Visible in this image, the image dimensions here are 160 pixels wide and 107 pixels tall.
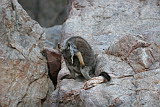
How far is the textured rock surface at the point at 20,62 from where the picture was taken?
12555 millimetres

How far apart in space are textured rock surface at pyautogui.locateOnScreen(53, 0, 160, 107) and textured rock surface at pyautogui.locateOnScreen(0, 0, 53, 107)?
77 centimetres

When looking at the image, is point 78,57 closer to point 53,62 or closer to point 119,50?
point 119,50

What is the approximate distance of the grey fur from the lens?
11609 mm

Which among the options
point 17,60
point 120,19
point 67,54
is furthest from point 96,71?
point 120,19

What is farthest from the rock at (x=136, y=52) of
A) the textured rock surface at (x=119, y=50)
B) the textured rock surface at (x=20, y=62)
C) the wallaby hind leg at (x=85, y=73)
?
the textured rock surface at (x=20, y=62)

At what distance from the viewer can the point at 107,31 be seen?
14109 millimetres

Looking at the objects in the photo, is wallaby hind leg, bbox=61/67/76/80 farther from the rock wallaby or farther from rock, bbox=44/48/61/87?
rock, bbox=44/48/61/87

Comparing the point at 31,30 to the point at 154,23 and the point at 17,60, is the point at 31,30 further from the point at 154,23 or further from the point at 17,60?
the point at 154,23

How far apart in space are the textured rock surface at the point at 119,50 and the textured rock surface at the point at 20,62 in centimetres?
77

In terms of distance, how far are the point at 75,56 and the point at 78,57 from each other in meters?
0.09

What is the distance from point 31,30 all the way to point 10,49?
975mm

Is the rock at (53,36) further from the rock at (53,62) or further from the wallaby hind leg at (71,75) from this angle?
the wallaby hind leg at (71,75)

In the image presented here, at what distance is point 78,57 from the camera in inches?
456

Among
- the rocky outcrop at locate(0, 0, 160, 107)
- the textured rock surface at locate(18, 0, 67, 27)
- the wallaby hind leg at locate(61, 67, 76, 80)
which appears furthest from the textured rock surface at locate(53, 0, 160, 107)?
the textured rock surface at locate(18, 0, 67, 27)
